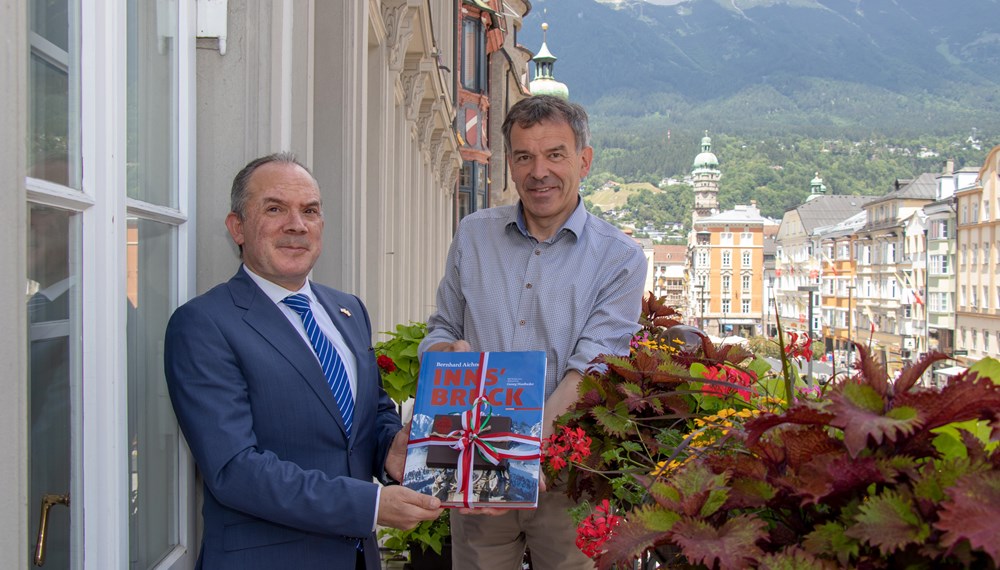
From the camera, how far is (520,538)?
3117 mm

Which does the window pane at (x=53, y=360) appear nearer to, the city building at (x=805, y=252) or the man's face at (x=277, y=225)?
the man's face at (x=277, y=225)

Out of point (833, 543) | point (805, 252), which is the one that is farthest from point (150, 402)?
point (805, 252)

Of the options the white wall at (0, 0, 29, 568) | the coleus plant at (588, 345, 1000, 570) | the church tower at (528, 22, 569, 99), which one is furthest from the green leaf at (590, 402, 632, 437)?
the church tower at (528, 22, 569, 99)

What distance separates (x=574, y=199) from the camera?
3.07 meters

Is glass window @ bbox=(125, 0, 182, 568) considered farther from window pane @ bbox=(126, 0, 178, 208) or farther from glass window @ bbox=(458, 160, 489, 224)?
glass window @ bbox=(458, 160, 489, 224)

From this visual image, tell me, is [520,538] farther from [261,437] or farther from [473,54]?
[473,54]

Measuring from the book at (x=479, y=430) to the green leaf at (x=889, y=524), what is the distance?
45.3 inches

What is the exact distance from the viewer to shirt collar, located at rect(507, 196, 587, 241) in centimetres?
298

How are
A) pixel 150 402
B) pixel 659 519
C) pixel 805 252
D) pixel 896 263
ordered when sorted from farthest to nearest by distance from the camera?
pixel 805 252
pixel 896 263
pixel 150 402
pixel 659 519

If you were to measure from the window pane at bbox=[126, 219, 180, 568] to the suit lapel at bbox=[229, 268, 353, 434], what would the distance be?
22 cm

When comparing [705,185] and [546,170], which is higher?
[705,185]

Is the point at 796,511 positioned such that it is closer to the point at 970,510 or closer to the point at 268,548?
the point at 970,510

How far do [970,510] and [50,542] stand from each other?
1541 mm

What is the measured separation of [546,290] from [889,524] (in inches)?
73.0
